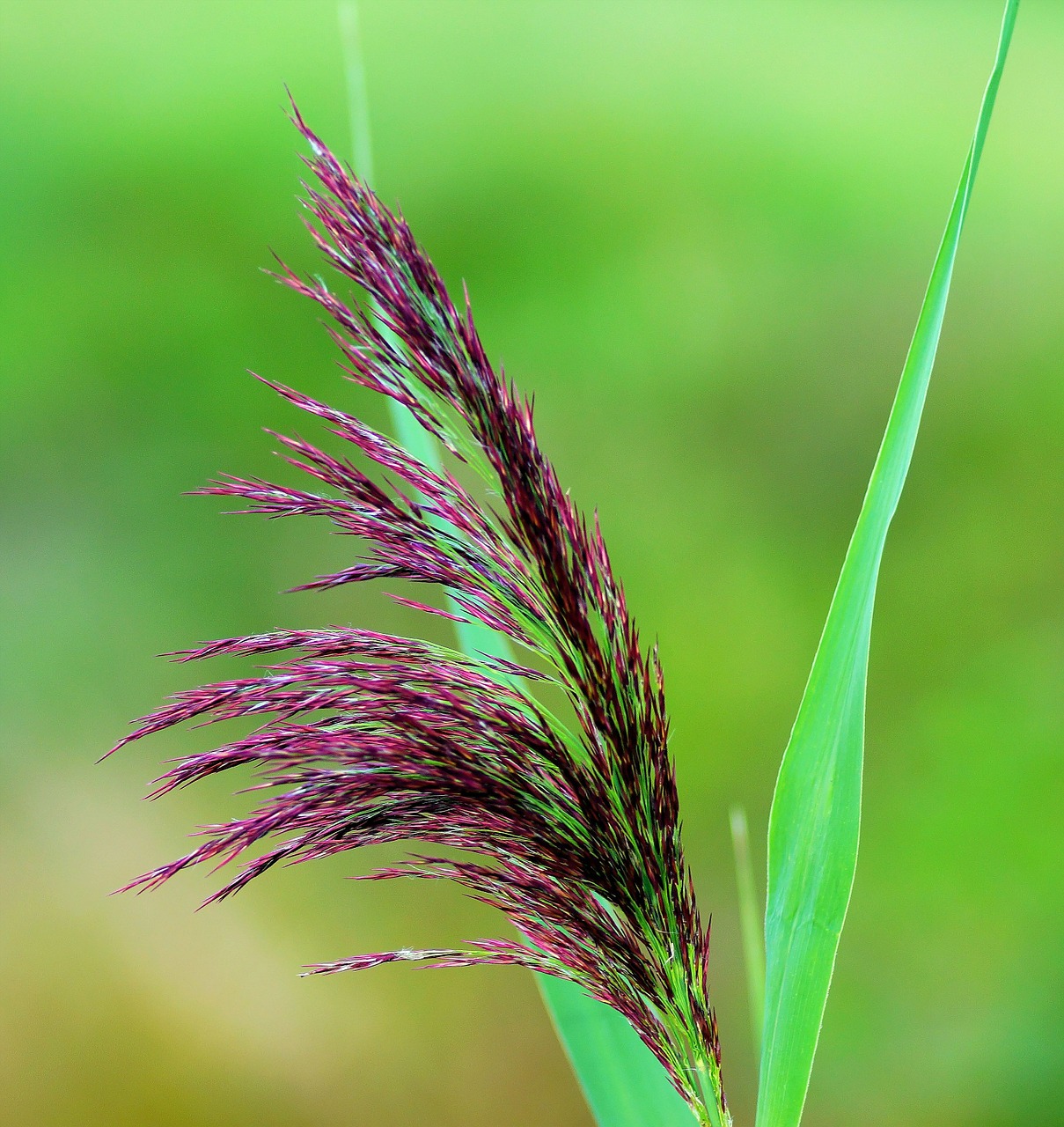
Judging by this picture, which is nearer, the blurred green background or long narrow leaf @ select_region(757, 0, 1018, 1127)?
long narrow leaf @ select_region(757, 0, 1018, 1127)

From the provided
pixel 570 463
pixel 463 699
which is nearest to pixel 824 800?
pixel 463 699

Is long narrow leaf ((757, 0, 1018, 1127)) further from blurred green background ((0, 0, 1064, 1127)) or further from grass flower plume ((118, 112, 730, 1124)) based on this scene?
blurred green background ((0, 0, 1064, 1127))

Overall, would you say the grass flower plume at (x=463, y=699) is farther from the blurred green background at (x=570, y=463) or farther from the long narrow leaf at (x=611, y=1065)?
the blurred green background at (x=570, y=463)

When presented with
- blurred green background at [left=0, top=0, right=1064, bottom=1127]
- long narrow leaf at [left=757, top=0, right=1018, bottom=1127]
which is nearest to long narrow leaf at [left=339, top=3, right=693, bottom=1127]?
long narrow leaf at [left=757, top=0, right=1018, bottom=1127]

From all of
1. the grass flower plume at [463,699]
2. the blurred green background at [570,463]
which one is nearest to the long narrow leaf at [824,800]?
the grass flower plume at [463,699]

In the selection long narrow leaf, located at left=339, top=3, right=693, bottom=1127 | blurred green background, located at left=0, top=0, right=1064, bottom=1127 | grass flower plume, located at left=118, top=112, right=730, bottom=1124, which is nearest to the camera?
grass flower plume, located at left=118, top=112, right=730, bottom=1124

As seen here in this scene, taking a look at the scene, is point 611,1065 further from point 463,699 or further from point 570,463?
point 570,463

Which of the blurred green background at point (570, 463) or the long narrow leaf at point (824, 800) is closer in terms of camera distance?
the long narrow leaf at point (824, 800)
